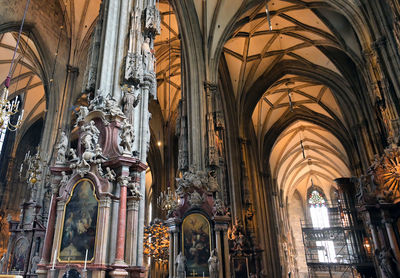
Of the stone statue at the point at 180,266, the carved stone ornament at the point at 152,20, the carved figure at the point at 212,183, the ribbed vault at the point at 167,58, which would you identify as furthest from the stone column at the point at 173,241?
the ribbed vault at the point at 167,58

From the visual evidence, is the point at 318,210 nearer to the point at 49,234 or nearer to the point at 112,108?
the point at 112,108

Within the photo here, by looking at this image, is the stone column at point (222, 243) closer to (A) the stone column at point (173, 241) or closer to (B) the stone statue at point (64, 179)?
(A) the stone column at point (173, 241)

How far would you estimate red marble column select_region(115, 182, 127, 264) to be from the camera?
4.79m

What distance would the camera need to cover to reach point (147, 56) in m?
6.67

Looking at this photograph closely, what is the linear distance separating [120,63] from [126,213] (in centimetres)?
311

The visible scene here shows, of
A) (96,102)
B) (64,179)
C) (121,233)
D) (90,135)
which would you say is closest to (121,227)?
(121,233)

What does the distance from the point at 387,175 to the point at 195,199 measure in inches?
302

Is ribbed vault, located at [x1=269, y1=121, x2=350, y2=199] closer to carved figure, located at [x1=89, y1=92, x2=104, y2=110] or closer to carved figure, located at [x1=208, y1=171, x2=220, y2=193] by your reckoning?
carved figure, located at [x1=208, y1=171, x2=220, y2=193]

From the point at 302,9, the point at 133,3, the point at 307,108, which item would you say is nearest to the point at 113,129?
the point at 133,3

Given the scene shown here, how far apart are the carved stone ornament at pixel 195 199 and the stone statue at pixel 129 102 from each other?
4922 mm

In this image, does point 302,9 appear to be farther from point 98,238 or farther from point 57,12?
point 98,238

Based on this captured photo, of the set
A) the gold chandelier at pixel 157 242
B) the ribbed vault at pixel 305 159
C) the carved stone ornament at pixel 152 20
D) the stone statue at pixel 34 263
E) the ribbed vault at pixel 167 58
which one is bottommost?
the stone statue at pixel 34 263

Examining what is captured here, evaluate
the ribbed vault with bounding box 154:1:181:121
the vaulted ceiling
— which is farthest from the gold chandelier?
the vaulted ceiling

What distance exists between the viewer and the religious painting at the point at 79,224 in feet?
15.6
